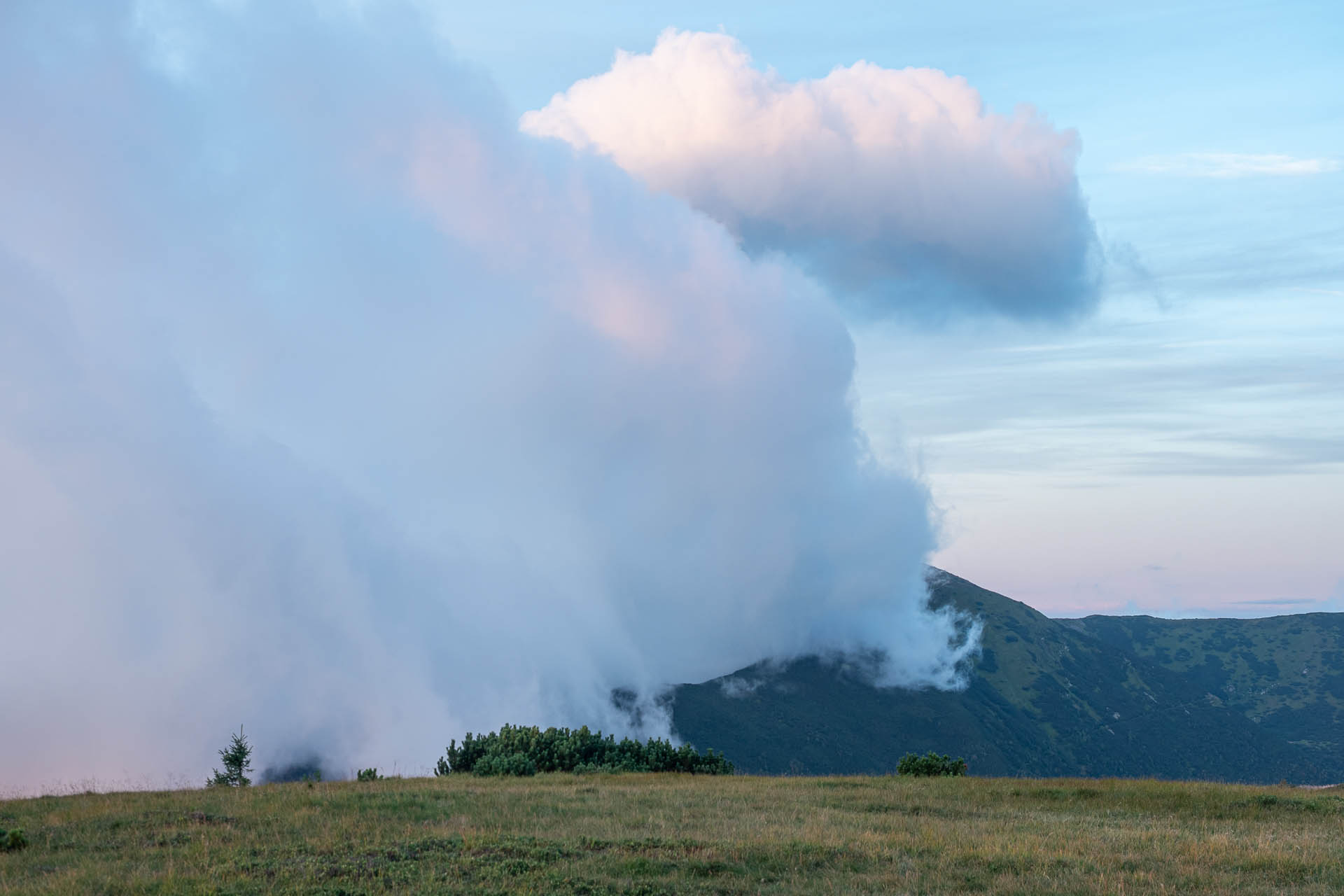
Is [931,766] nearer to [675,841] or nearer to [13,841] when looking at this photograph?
[675,841]

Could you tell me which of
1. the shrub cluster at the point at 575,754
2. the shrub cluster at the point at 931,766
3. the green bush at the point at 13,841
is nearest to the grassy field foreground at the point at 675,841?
the green bush at the point at 13,841

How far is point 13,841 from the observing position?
79.2 ft

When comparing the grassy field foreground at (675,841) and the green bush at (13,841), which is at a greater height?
the green bush at (13,841)

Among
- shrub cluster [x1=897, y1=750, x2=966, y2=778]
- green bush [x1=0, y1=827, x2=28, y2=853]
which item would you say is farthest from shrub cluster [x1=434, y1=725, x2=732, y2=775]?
green bush [x1=0, y1=827, x2=28, y2=853]

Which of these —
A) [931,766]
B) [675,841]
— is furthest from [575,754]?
[675,841]

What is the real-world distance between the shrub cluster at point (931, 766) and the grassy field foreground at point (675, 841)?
7.13 meters

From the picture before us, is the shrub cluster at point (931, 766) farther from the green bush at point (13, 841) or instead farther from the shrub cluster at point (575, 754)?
the green bush at point (13, 841)

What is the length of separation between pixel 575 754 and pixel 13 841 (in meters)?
25.6

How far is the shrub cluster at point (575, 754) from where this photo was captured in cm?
4588

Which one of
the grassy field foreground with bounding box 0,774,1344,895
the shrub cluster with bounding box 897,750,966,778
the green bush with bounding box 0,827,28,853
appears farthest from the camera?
the shrub cluster with bounding box 897,750,966,778

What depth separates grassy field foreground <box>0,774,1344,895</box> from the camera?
20328mm

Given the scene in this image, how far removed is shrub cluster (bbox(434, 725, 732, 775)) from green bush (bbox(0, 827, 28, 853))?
21.8m

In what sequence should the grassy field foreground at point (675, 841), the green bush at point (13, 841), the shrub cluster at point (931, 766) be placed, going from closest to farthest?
the grassy field foreground at point (675, 841), the green bush at point (13, 841), the shrub cluster at point (931, 766)

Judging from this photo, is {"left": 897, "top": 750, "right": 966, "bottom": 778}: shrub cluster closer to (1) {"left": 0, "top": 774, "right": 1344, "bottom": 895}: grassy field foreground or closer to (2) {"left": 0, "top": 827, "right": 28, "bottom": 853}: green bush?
(1) {"left": 0, "top": 774, "right": 1344, "bottom": 895}: grassy field foreground
